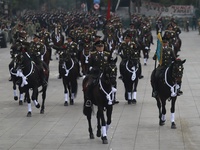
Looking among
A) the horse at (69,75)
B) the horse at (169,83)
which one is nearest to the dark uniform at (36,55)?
the horse at (69,75)

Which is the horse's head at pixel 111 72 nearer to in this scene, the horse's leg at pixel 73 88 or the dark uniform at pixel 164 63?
the dark uniform at pixel 164 63

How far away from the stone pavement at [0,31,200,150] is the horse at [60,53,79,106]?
1.34 ft

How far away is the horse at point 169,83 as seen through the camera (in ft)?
56.7

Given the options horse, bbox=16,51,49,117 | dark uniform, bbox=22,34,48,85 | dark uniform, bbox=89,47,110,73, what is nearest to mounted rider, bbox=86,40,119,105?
dark uniform, bbox=89,47,110,73

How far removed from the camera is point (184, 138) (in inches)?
659

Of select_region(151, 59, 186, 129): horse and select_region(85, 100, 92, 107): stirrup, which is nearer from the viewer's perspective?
select_region(85, 100, 92, 107): stirrup

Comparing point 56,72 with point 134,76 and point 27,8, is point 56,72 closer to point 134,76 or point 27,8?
point 134,76

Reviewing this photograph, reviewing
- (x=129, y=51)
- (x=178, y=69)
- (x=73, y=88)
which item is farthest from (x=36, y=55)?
(x=178, y=69)

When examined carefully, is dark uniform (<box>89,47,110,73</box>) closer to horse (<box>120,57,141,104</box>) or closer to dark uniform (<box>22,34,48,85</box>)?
dark uniform (<box>22,34,48,85</box>)

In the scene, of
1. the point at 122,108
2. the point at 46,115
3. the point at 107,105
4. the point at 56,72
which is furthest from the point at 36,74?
the point at 56,72

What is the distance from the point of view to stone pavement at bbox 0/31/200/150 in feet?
53.3

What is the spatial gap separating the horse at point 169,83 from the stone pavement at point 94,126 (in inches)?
16.8

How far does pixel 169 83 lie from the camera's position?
58.9 feet

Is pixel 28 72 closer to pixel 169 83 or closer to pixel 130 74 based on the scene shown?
pixel 130 74
